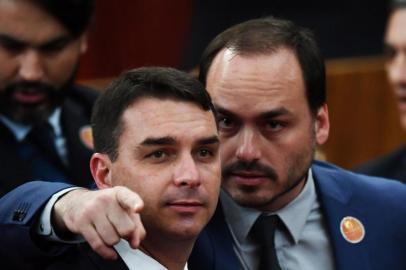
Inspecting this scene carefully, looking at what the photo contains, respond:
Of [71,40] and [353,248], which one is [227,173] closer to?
[353,248]

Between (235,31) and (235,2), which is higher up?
(235,31)

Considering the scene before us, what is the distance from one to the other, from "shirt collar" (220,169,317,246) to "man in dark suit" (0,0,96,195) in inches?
24.0

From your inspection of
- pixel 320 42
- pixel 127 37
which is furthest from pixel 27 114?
pixel 320 42

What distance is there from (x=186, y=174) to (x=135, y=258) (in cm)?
16

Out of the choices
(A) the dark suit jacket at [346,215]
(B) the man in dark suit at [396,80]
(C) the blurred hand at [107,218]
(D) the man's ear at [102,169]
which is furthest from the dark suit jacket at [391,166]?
(C) the blurred hand at [107,218]

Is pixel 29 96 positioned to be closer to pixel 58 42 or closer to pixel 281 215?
pixel 58 42

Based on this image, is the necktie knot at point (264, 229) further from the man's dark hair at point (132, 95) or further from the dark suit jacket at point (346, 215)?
the man's dark hair at point (132, 95)

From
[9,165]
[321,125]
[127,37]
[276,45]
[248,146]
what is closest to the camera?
[248,146]

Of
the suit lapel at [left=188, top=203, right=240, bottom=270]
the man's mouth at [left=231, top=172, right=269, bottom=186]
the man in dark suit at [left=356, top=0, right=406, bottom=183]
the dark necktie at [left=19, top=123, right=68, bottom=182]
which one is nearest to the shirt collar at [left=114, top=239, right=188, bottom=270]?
the suit lapel at [left=188, top=203, right=240, bottom=270]

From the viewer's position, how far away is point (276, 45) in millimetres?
2553

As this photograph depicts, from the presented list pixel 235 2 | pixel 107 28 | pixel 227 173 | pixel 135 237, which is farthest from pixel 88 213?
pixel 235 2

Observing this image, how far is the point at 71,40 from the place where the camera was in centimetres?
317

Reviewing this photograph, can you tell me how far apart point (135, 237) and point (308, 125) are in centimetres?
81

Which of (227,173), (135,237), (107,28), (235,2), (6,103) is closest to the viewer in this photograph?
(135,237)
